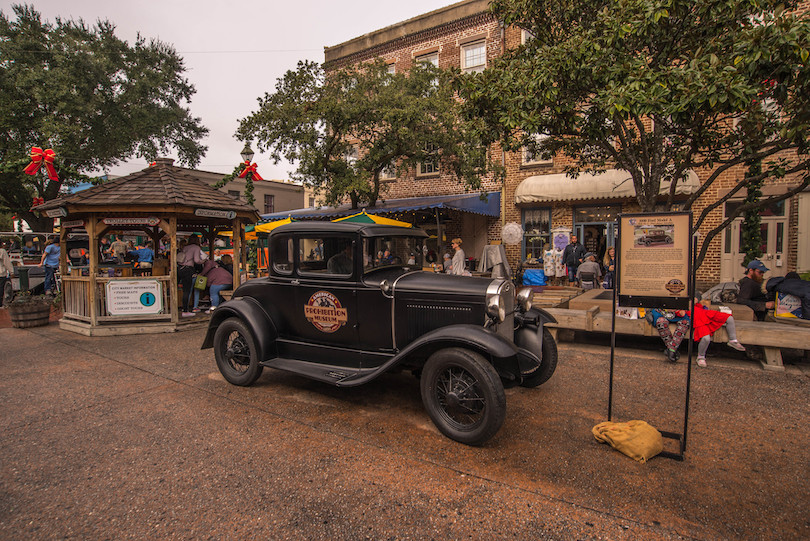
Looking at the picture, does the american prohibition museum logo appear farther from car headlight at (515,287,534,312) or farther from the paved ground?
car headlight at (515,287,534,312)

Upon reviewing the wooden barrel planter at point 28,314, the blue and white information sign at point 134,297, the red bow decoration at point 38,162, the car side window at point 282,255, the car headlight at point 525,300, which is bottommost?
the wooden barrel planter at point 28,314

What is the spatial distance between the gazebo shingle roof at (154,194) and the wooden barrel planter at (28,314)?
2.03 m

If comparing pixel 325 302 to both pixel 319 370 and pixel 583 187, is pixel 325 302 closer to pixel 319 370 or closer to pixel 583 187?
pixel 319 370

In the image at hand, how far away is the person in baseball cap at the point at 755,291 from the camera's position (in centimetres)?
660

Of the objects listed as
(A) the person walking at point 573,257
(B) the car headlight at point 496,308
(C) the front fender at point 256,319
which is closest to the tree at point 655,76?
(B) the car headlight at point 496,308

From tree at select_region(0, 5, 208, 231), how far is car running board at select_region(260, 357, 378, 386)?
54.8 feet

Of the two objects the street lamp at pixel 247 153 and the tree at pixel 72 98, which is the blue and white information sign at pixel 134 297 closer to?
the street lamp at pixel 247 153

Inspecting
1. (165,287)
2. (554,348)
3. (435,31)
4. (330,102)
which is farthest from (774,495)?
(435,31)

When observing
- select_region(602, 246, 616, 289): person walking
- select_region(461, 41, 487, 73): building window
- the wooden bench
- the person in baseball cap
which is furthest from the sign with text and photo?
select_region(461, 41, 487, 73): building window

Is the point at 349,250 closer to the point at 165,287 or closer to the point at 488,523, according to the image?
the point at 488,523

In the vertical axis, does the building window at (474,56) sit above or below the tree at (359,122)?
above

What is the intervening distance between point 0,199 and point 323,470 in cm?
2371

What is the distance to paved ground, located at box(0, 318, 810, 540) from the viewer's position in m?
2.35

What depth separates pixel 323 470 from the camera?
9.55ft
